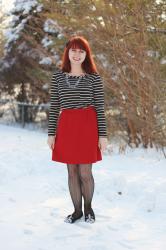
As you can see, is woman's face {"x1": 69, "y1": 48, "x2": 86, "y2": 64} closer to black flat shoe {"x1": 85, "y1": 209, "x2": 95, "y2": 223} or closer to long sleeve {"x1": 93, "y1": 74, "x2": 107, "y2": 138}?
long sleeve {"x1": 93, "y1": 74, "x2": 107, "y2": 138}

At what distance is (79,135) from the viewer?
4.70 m

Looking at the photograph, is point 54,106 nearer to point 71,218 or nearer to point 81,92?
point 81,92

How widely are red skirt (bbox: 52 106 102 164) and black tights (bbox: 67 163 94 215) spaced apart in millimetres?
169

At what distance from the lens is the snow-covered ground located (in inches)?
173

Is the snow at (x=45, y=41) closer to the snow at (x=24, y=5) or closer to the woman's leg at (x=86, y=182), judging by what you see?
the snow at (x=24, y=5)

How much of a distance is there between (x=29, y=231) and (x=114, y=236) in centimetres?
77

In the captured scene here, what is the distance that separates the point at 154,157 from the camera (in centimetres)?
883

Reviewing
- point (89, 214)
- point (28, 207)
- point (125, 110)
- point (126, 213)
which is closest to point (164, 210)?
point (126, 213)

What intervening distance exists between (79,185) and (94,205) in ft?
2.93

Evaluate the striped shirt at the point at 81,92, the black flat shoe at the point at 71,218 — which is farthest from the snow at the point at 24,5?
the black flat shoe at the point at 71,218

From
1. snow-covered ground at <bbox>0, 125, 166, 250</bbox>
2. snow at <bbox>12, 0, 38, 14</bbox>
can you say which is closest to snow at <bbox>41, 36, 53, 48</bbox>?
snow at <bbox>12, 0, 38, 14</bbox>

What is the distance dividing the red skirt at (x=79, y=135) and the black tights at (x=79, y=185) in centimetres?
17

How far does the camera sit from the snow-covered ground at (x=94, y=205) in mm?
4406

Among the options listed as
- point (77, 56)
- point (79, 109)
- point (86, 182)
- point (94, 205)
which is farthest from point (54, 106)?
point (94, 205)
